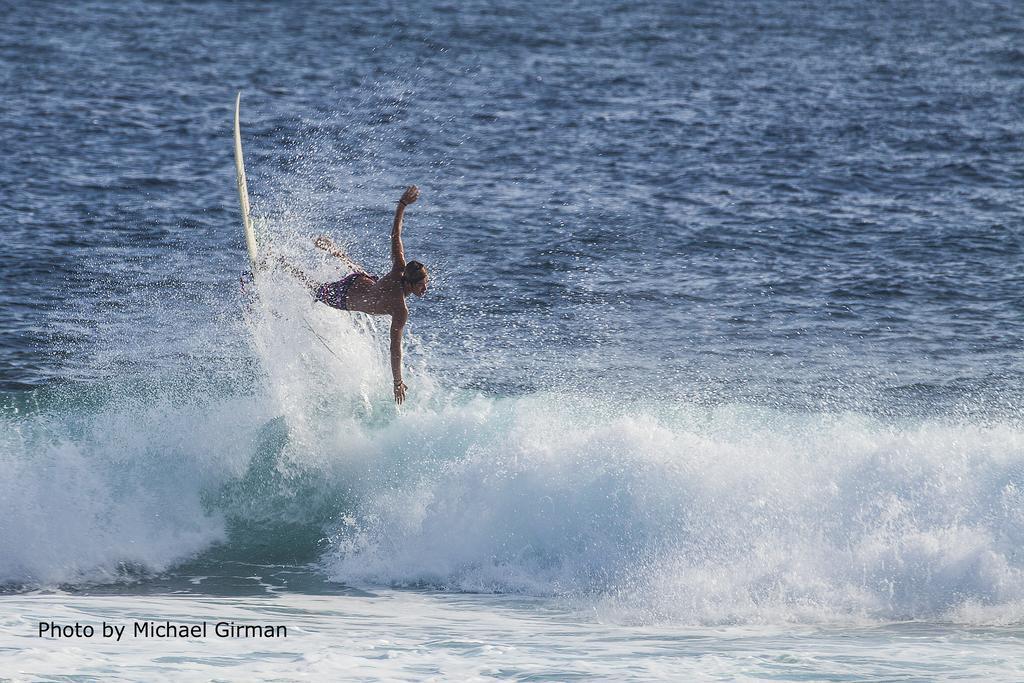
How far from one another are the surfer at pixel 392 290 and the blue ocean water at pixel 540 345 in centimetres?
106

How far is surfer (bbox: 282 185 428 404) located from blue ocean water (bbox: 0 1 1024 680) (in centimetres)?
106

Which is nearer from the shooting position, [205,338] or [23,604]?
[23,604]

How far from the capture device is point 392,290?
13.5 meters

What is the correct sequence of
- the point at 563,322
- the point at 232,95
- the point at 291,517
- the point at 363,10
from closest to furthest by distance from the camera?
the point at 291,517, the point at 563,322, the point at 232,95, the point at 363,10

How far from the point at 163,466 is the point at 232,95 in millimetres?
18596

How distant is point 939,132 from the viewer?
29531mm

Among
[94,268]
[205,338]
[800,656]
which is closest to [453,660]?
[800,656]

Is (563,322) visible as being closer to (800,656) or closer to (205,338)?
(205,338)

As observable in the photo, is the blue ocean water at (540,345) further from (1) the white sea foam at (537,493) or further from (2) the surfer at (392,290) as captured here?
(2) the surfer at (392,290)

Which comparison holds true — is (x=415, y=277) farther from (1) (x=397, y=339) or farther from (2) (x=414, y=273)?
(1) (x=397, y=339)

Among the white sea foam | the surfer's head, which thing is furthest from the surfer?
the white sea foam

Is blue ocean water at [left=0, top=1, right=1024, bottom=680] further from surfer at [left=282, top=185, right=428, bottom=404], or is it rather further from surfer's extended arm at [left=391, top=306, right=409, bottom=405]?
surfer's extended arm at [left=391, top=306, right=409, bottom=405]

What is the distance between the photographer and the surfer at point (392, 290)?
1305 cm

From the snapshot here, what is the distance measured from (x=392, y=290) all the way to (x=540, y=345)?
5.64 m
